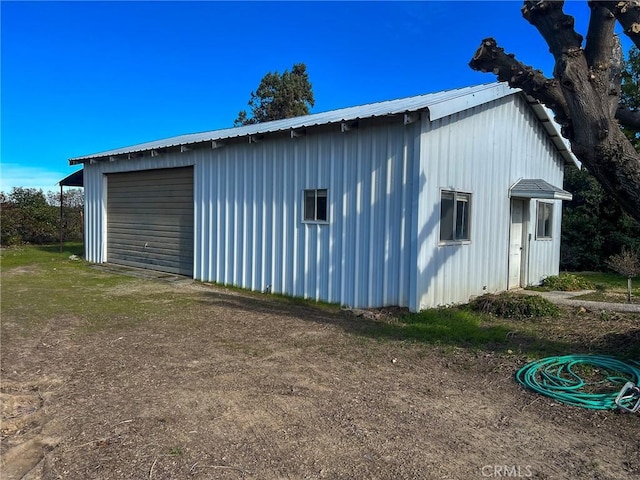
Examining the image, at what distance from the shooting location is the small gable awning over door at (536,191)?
10.6m

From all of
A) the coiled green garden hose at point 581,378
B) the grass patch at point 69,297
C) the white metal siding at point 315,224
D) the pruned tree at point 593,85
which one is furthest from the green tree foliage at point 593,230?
the grass patch at point 69,297

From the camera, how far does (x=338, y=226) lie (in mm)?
9461

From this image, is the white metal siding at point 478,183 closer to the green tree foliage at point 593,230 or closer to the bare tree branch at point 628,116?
the bare tree branch at point 628,116

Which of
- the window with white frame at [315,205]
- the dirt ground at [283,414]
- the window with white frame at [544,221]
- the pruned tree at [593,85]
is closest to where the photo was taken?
the dirt ground at [283,414]

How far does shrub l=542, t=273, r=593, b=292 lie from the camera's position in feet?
39.9

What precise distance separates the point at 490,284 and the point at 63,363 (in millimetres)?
8626

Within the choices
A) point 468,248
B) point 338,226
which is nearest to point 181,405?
point 338,226

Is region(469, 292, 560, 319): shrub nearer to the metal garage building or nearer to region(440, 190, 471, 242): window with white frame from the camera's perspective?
the metal garage building

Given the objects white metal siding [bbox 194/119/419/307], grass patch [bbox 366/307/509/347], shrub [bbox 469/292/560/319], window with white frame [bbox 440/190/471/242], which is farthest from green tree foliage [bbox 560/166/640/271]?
white metal siding [bbox 194/119/419/307]

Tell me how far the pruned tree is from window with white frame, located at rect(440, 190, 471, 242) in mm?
4008

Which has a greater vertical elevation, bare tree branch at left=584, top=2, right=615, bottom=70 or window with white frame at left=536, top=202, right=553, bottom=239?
bare tree branch at left=584, top=2, right=615, bottom=70

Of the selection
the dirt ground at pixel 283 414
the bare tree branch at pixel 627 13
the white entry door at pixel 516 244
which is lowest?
the dirt ground at pixel 283 414

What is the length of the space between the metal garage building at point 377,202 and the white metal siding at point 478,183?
0.04m

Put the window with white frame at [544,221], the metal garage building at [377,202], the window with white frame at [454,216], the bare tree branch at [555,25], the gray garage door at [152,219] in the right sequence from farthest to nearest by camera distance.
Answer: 1. the gray garage door at [152,219]
2. the window with white frame at [544,221]
3. the window with white frame at [454,216]
4. the metal garage building at [377,202]
5. the bare tree branch at [555,25]
